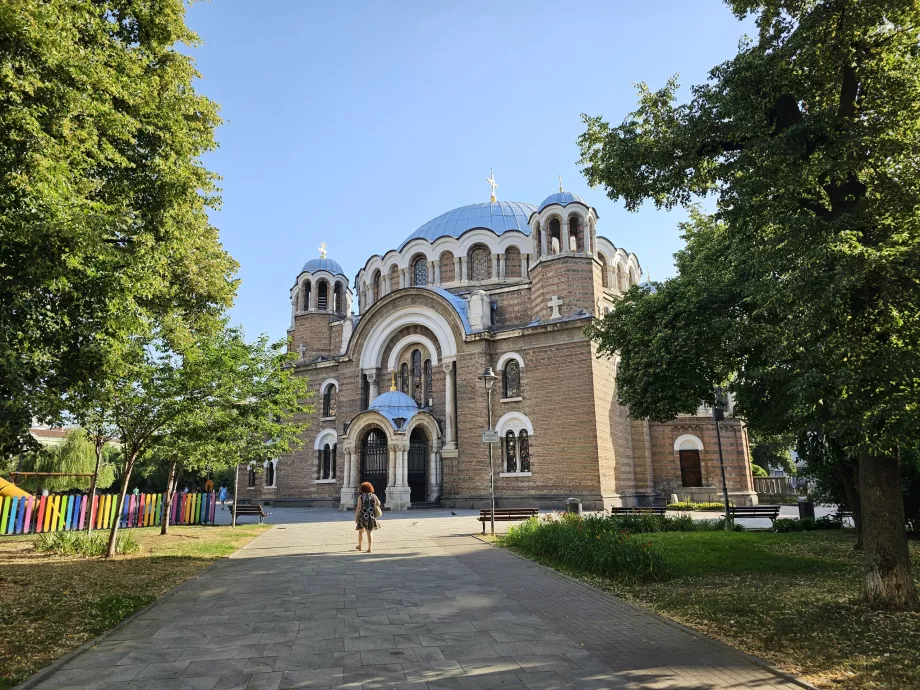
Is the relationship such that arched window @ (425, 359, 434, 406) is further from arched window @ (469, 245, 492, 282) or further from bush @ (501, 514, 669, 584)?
bush @ (501, 514, 669, 584)

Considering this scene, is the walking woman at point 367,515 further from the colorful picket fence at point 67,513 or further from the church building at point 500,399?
the church building at point 500,399

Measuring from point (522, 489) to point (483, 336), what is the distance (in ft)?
23.7

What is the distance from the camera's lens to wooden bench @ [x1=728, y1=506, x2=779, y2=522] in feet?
62.5

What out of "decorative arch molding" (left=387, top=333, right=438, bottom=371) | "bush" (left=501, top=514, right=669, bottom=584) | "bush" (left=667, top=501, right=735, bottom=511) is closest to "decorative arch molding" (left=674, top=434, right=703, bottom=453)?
"bush" (left=667, top=501, right=735, bottom=511)

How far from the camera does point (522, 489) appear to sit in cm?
2622

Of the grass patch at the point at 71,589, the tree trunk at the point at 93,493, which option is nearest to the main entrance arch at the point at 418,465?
the grass patch at the point at 71,589

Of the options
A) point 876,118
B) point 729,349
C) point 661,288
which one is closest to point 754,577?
point 729,349

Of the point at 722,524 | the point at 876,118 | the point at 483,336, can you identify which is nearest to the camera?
the point at 876,118

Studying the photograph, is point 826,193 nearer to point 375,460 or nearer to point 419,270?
point 375,460

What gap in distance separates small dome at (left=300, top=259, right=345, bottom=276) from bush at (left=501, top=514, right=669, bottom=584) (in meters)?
27.8

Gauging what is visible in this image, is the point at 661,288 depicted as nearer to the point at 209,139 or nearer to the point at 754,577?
the point at 754,577

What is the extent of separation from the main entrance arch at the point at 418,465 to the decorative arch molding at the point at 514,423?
3978 mm

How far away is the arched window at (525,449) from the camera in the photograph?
2662 centimetres

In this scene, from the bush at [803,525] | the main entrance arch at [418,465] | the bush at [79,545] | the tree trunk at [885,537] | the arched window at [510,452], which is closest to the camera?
the tree trunk at [885,537]
